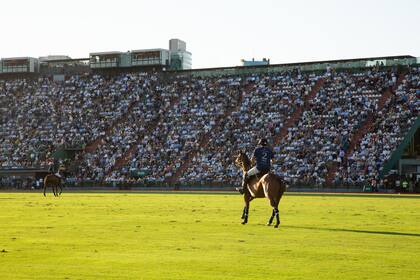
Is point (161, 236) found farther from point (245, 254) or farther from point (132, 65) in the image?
point (132, 65)

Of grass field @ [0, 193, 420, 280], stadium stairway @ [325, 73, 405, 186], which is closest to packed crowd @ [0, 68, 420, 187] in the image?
stadium stairway @ [325, 73, 405, 186]

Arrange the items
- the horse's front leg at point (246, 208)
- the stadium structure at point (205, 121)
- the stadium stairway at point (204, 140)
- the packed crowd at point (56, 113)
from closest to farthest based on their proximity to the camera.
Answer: the horse's front leg at point (246, 208) → the stadium structure at point (205, 121) → the stadium stairway at point (204, 140) → the packed crowd at point (56, 113)

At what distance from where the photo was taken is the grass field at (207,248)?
14.2 m

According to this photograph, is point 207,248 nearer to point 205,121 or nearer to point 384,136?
point 384,136

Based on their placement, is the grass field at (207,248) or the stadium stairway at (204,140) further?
the stadium stairway at (204,140)

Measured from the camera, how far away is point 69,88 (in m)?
104

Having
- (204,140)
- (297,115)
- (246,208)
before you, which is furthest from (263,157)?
(204,140)

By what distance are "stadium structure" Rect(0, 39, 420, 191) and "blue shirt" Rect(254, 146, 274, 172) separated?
41.9 meters

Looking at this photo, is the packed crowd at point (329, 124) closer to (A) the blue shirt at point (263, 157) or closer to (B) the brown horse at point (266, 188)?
(B) the brown horse at point (266, 188)

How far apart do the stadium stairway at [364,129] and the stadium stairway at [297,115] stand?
798cm

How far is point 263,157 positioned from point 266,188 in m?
1.35

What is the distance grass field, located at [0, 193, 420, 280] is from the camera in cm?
1425

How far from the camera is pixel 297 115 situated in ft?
268

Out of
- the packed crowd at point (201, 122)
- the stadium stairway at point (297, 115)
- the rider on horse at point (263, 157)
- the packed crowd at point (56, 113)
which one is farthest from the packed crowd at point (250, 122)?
Result: the rider on horse at point (263, 157)
